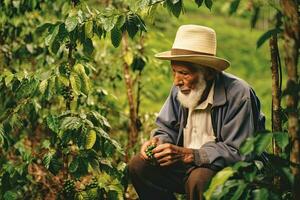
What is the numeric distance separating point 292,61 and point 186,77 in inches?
60.3

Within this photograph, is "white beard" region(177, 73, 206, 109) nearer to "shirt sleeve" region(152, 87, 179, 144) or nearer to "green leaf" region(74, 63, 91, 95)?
"shirt sleeve" region(152, 87, 179, 144)

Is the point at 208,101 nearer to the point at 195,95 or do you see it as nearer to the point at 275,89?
the point at 195,95

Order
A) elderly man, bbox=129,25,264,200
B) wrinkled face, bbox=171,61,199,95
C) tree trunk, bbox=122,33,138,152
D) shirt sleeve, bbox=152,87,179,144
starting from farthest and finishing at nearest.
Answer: tree trunk, bbox=122,33,138,152 < shirt sleeve, bbox=152,87,179,144 < wrinkled face, bbox=171,61,199,95 < elderly man, bbox=129,25,264,200

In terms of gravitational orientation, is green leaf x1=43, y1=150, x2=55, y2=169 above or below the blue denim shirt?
below

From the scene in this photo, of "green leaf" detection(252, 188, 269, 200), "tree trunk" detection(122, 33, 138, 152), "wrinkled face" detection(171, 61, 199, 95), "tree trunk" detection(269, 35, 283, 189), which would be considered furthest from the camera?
"tree trunk" detection(122, 33, 138, 152)

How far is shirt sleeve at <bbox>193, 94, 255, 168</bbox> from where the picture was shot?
3.96 meters

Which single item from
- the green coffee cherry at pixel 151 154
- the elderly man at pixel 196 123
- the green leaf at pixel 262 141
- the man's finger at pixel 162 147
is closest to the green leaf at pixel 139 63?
the elderly man at pixel 196 123

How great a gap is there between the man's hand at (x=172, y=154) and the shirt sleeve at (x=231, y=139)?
0.16ft

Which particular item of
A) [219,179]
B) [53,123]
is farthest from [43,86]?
[219,179]

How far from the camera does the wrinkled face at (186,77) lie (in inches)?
166

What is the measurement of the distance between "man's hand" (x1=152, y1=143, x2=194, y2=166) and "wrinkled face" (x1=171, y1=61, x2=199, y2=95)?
42 centimetres

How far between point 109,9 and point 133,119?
220cm

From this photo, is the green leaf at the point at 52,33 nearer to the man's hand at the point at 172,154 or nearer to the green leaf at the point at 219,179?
the man's hand at the point at 172,154

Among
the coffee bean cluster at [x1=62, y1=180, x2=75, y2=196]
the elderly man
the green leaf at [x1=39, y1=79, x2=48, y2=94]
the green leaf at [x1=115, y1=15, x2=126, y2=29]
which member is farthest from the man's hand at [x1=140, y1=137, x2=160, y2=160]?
the green leaf at [x1=115, y1=15, x2=126, y2=29]
